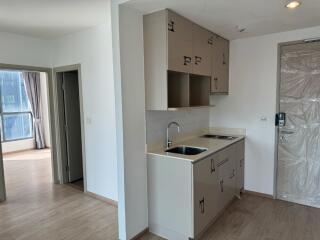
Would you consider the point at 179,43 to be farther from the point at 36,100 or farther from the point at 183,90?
the point at 36,100

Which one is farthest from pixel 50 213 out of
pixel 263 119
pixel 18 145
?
pixel 18 145

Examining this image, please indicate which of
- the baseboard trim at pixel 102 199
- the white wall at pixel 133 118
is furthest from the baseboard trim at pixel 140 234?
the baseboard trim at pixel 102 199

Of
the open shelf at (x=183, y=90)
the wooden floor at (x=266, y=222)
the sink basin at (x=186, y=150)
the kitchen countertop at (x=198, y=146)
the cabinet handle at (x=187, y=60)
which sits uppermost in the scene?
the cabinet handle at (x=187, y=60)

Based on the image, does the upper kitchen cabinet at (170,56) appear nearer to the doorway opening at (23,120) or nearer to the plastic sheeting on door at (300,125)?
the plastic sheeting on door at (300,125)

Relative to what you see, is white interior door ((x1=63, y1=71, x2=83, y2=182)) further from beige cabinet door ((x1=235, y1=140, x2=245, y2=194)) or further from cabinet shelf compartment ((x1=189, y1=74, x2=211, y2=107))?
beige cabinet door ((x1=235, y1=140, x2=245, y2=194))

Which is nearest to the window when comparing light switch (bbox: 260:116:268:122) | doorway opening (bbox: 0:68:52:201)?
doorway opening (bbox: 0:68:52:201)

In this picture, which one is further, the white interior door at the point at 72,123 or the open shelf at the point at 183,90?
the white interior door at the point at 72,123

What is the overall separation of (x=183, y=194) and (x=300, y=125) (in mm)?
1978

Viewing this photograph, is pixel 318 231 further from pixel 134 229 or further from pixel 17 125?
pixel 17 125

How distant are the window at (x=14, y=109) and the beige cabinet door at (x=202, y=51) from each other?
19.8 feet

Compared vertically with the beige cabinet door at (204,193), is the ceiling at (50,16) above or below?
above

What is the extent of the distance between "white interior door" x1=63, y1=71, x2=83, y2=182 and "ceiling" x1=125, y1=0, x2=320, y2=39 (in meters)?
2.32

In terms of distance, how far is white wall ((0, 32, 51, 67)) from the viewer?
3396 mm

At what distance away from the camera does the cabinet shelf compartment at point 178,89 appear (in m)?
2.75
